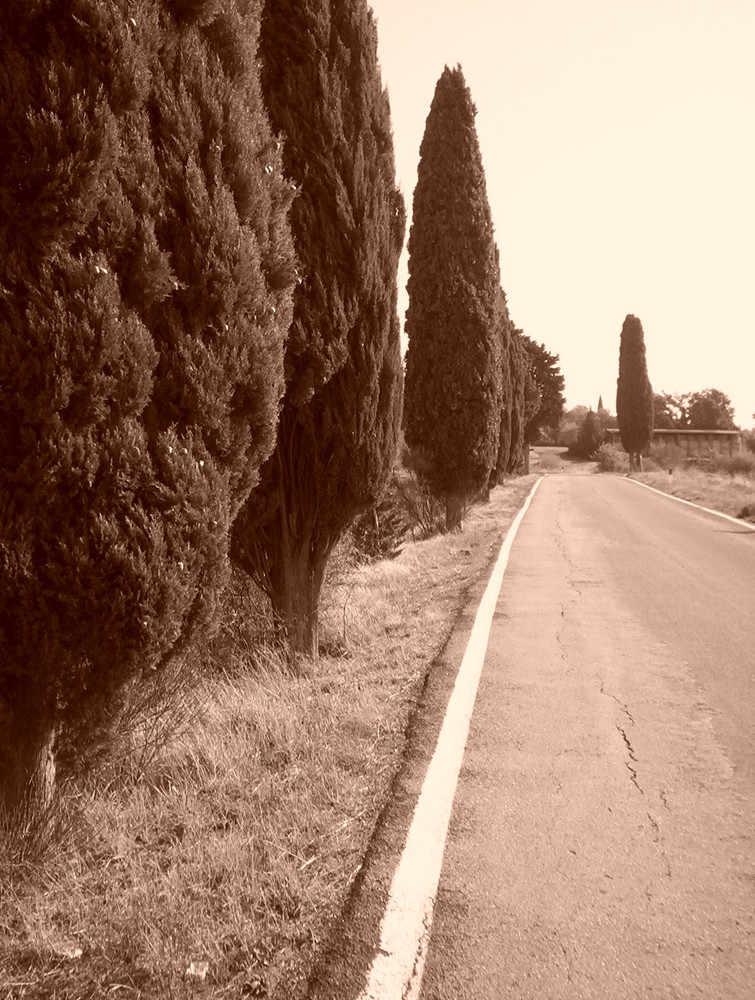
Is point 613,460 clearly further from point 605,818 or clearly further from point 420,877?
point 420,877

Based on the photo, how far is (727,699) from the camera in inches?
204

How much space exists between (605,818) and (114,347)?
111 inches

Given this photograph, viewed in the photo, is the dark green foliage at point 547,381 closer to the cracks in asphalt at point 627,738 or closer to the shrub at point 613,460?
the shrub at point 613,460

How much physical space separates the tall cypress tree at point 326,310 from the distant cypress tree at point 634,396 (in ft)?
180

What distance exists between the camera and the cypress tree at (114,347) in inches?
114

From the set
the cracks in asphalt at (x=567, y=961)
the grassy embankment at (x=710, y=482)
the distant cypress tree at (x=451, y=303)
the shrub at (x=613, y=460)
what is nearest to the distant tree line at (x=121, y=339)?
the cracks in asphalt at (x=567, y=961)

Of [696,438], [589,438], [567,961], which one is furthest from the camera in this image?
[696,438]

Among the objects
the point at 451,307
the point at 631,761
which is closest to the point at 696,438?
the point at 451,307

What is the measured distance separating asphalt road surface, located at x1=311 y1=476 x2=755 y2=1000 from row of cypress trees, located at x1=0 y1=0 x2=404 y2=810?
1426 millimetres

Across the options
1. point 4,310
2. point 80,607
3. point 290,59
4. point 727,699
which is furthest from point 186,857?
point 290,59

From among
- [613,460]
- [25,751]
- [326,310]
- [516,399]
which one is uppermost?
[516,399]

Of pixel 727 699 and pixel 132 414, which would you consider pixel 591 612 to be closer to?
pixel 727 699

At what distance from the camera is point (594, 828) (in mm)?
3402

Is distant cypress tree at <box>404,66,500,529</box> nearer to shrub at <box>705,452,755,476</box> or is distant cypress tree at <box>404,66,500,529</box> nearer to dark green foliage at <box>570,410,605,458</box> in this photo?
shrub at <box>705,452,755,476</box>
